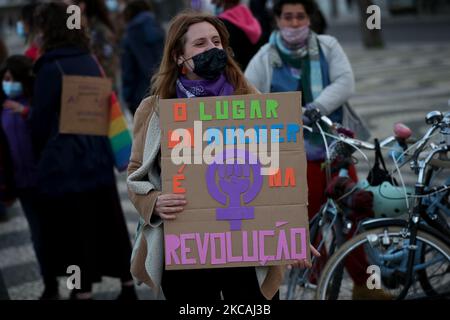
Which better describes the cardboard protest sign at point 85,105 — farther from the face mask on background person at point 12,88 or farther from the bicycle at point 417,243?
the bicycle at point 417,243

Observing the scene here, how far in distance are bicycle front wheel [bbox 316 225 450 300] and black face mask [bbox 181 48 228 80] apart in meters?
1.40

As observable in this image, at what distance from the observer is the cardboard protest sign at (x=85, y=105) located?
541 centimetres

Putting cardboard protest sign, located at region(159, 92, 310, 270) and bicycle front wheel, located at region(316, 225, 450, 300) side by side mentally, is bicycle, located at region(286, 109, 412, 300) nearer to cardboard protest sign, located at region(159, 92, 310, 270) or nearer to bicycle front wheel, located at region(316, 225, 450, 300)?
bicycle front wheel, located at region(316, 225, 450, 300)

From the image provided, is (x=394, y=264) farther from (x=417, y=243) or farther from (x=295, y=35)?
(x=295, y=35)

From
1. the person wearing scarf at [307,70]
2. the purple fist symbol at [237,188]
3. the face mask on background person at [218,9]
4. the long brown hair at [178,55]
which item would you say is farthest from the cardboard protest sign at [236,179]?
the face mask on background person at [218,9]

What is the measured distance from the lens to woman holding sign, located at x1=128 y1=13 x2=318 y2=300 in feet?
11.3

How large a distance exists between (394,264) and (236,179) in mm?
1612

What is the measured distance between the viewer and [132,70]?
335 inches

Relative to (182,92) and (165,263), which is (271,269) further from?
(182,92)

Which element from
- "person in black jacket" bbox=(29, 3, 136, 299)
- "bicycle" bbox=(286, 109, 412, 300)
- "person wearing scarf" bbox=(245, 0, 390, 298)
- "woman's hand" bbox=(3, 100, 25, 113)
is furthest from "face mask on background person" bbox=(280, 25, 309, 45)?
"woman's hand" bbox=(3, 100, 25, 113)

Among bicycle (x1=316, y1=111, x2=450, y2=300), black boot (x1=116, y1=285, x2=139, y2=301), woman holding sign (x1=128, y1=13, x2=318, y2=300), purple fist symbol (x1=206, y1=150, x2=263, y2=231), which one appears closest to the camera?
purple fist symbol (x1=206, y1=150, x2=263, y2=231)

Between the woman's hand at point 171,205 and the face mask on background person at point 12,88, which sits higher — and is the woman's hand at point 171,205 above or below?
below

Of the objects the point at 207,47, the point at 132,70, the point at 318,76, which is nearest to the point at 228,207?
the point at 207,47

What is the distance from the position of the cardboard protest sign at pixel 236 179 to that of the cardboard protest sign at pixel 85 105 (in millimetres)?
2261
